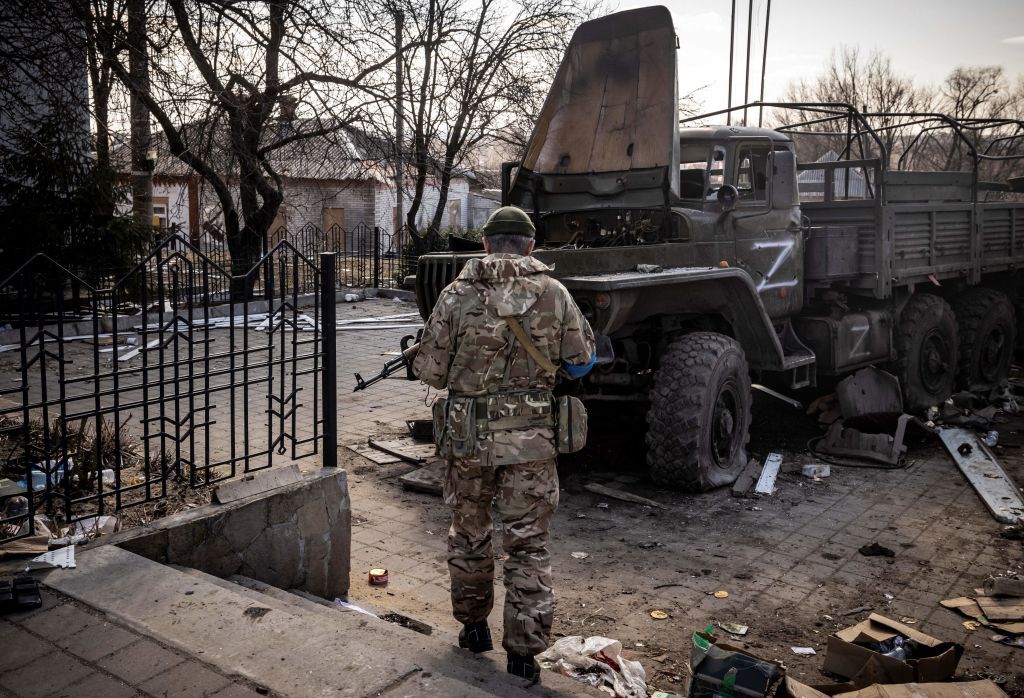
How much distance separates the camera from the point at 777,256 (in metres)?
7.22

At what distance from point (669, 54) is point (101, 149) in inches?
371

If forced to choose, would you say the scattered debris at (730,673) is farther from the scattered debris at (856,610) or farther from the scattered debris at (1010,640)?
the scattered debris at (1010,640)

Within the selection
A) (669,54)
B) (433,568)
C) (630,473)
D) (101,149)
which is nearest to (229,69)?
(101,149)

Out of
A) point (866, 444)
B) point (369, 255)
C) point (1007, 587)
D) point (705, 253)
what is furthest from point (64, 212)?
point (1007, 587)

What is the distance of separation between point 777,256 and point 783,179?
63cm

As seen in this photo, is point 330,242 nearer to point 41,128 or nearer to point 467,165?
point 467,165

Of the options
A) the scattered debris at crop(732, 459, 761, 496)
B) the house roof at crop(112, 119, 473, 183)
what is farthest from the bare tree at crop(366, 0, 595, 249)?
the scattered debris at crop(732, 459, 761, 496)

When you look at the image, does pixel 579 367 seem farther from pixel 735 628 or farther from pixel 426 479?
pixel 426 479

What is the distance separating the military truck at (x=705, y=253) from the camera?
5.89m

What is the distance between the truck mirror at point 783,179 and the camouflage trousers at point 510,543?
4.56 meters

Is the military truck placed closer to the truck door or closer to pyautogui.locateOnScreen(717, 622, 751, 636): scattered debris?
the truck door

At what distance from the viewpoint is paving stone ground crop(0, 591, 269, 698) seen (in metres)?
2.63

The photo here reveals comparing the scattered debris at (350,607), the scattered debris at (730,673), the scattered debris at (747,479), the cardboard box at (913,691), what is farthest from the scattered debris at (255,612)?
the scattered debris at (747,479)

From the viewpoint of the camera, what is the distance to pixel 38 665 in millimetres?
2754
